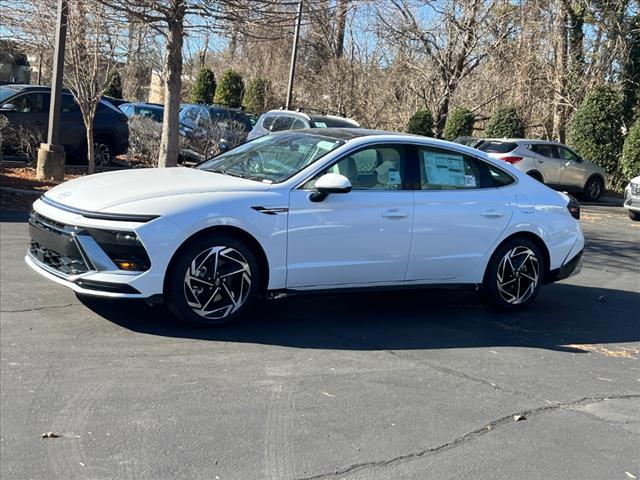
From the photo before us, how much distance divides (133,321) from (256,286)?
99 centimetres

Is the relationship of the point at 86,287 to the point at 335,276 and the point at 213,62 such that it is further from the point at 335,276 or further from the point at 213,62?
the point at 213,62

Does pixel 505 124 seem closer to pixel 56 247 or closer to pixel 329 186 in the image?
pixel 329 186

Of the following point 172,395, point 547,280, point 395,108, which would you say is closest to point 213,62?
point 395,108

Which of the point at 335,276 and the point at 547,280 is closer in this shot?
the point at 335,276

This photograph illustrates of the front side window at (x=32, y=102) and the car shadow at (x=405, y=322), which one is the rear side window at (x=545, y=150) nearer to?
the front side window at (x=32, y=102)

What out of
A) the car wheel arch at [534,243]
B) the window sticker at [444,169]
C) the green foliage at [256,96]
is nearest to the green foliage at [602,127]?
the green foliage at [256,96]

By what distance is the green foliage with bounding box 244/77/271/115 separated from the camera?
99.0 ft

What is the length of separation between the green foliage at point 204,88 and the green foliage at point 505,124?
12927mm

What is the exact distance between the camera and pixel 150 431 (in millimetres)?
3930

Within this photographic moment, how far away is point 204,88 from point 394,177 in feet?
88.5

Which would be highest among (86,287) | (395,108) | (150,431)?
(395,108)

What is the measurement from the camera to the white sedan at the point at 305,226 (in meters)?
5.28

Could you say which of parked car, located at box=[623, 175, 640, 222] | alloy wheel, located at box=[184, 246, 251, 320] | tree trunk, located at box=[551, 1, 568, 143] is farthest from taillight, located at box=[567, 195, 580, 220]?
tree trunk, located at box=[551, 1, 568, 143]

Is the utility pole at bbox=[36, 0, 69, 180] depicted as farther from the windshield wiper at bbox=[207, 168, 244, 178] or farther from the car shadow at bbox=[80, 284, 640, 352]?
the car shadow at bbox=[80, 284, 640, 352]
